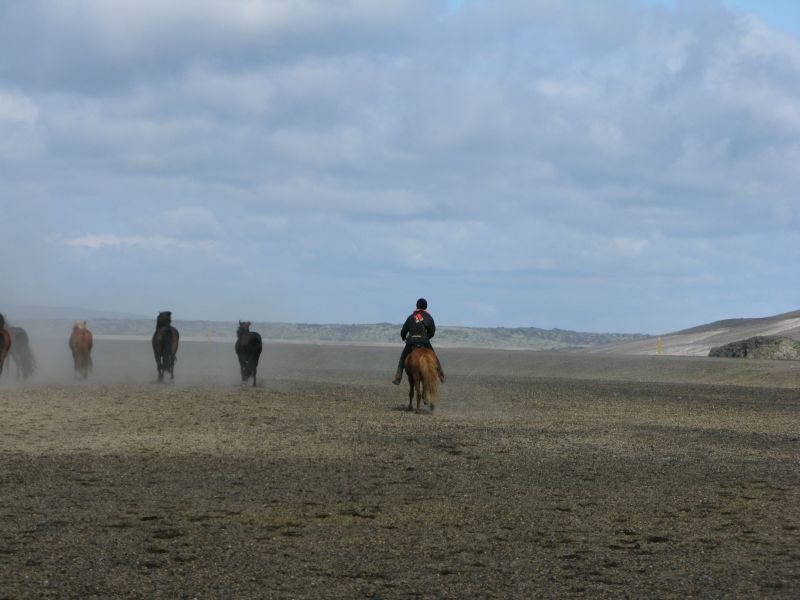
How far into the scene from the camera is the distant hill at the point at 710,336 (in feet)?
208

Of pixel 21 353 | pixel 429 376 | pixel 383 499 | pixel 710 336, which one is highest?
pixel 710 336

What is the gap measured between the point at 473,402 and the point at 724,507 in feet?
49.6

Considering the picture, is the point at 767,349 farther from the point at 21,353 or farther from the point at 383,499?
the point at 383,499

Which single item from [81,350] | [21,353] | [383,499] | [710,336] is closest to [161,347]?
[81,350]

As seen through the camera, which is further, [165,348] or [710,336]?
[710,336]

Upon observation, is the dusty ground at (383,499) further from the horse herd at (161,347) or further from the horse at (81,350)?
the horse at (81,350)

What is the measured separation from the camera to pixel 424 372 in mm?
22625

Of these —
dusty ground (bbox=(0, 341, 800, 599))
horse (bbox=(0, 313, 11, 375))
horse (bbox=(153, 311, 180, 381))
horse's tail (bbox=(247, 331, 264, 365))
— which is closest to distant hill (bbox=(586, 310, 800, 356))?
horse's tail (bbox=(247, 331, 264, 365))

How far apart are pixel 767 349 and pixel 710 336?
20.0 metres

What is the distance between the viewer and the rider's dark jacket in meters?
22.8

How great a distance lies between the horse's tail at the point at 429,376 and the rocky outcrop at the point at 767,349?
105 ft

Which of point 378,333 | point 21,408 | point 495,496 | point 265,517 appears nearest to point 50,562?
point 265,517

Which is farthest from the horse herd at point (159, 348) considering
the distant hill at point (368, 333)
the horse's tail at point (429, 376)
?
the distant hill at point (368, 333)

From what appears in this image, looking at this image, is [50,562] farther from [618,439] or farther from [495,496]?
[618,439]
